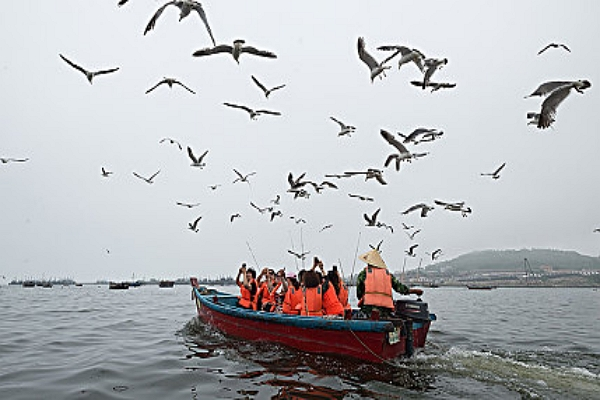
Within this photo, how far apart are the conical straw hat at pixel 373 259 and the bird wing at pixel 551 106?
430 centimetres

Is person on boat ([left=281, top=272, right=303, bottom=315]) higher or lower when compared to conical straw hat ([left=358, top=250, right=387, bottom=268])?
lower

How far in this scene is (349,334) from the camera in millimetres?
9219

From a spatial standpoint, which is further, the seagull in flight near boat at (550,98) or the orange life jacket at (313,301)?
the orange life jacket at (313,301)

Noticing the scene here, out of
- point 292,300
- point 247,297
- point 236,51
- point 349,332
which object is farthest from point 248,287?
point 236,51

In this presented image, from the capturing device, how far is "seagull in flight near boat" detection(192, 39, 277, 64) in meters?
8.66

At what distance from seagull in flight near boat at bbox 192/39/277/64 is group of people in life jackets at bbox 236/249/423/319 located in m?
5.14

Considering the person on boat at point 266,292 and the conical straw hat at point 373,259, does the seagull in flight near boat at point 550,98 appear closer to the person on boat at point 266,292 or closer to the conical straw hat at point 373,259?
the conical straw hat at point 373,259

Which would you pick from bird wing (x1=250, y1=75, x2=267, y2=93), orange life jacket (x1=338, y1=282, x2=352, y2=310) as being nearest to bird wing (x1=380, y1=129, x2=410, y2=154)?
bird wing (x1=250, y1=75, x2=267, y2=93)

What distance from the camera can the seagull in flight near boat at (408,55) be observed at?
909 cm

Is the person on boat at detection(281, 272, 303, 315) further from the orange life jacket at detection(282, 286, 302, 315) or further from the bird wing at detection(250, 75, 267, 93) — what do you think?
the bird wing at detection(250, 75, 267, 93)

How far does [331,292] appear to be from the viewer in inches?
427

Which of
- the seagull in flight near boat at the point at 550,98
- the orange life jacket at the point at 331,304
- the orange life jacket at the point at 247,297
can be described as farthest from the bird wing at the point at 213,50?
the orange life jacket at the point at 247,297

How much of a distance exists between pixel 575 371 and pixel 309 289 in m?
6.16

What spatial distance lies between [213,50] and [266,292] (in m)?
8.20
